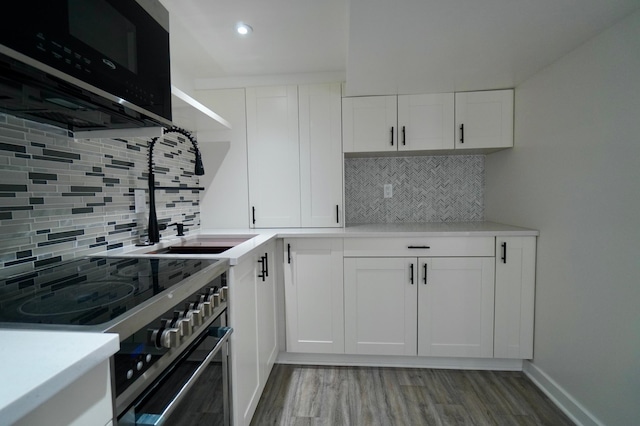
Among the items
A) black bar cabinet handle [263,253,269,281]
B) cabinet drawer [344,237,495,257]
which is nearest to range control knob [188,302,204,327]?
black bar cabinet handle [263,253,269,281]

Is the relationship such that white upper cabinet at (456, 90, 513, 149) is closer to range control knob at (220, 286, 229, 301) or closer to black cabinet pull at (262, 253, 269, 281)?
black cabinet pull at (262, 253, 269, 281)

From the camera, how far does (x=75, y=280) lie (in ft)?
3.00

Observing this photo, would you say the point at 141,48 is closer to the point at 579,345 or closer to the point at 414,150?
the point at 414,150

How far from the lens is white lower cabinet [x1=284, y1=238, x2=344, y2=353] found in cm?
199

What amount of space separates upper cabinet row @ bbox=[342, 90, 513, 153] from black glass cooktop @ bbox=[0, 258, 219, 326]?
1.49 metres

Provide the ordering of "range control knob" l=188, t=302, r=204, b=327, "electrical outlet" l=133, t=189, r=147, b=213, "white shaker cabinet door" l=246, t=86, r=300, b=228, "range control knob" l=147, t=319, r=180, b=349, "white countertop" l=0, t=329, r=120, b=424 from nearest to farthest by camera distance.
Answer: "white countertop" l=0, t=329, r=120, b=424
"range control knob" l=147, t=319, r=180, b=349
"range control knob" l=188, t=302, r=204, b=327
"electrical outlet" l=133, t=189, r=147, b=213
"white shaker cabinet door" l=246, t=86, r=300, b=228

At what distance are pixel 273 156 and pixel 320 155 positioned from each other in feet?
1.21

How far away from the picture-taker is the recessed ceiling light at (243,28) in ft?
5.21

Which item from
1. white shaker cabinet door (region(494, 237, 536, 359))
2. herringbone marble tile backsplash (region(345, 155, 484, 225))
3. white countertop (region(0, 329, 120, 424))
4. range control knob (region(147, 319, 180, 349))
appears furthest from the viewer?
herringbone marble tile backsplash (region(345, 155, 484, 225))

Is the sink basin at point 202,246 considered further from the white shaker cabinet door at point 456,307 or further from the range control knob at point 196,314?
the white shaker cabinet door at point 456,307

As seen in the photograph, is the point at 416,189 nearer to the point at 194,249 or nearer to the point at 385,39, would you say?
the point at 385,39

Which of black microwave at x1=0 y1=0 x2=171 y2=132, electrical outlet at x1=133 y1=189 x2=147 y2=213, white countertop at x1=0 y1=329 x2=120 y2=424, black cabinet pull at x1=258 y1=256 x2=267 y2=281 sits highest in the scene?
black microwave at x1=0 y1=0 x2=171 y2=132

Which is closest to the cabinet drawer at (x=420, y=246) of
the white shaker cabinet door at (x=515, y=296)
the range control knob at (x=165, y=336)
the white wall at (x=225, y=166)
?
the white shaker cabinet door at (x=515, y=296)

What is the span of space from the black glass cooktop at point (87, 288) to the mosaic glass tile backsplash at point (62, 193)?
0.33ft
